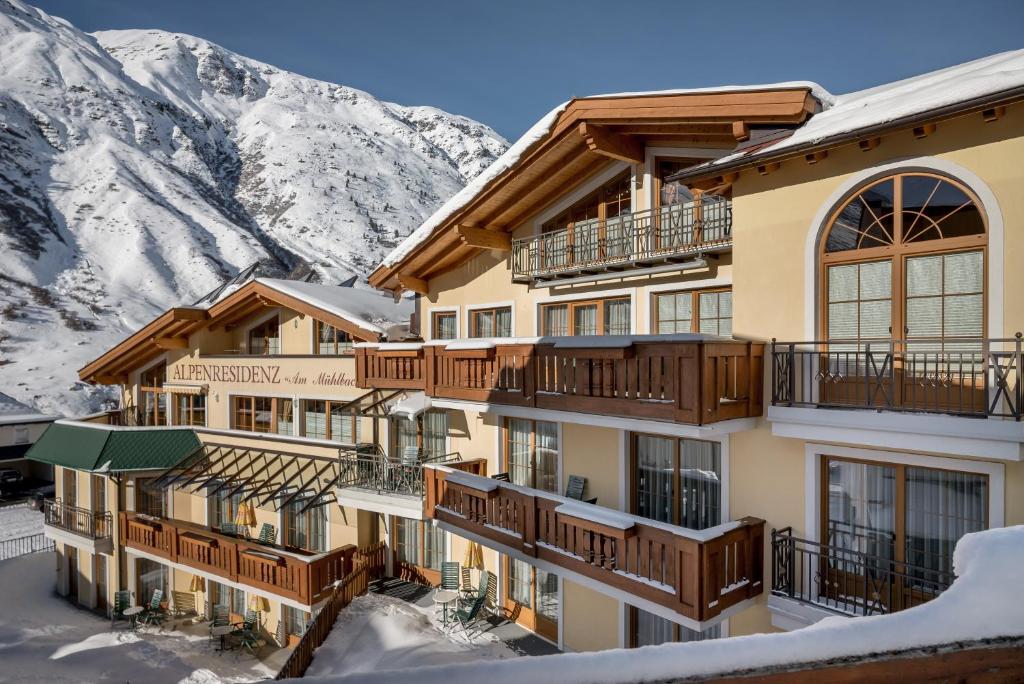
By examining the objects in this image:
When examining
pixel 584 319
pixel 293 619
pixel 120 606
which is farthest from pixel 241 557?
pixel 584 319

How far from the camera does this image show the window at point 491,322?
13953 millimetres

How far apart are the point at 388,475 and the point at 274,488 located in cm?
525

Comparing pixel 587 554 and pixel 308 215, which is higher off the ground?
pixel 308 215

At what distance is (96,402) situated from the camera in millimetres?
41562

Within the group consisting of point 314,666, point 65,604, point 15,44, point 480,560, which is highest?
point 15,44

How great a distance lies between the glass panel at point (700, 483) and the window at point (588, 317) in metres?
2.74

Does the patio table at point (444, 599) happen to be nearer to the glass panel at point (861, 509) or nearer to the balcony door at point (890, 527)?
the balcony door at point (890, 527)

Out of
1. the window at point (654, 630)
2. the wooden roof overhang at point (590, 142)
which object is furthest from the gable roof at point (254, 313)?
the window at point (654, 630)

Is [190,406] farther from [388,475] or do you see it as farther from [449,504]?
[449,504]

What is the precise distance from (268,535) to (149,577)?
5482 mm

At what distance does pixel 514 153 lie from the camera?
11.6m

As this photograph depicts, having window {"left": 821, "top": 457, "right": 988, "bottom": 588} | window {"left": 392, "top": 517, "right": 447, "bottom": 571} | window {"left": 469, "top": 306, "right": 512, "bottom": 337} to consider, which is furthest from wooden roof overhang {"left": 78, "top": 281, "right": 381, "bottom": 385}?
window {"left": 821, "top": 457, "right": 988, "bottom": 588}

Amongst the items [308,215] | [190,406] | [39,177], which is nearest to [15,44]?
[39,177]

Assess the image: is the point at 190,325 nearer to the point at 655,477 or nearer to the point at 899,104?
the point at 655,477
